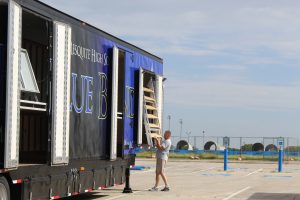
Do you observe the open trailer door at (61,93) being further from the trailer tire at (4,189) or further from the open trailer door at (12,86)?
the open trailer door at (12,86)

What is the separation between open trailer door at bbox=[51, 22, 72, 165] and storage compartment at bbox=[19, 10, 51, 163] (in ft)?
0.42

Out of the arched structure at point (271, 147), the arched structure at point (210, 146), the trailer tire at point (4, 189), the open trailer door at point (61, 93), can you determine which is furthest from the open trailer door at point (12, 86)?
the arched structure at point (210, 146)

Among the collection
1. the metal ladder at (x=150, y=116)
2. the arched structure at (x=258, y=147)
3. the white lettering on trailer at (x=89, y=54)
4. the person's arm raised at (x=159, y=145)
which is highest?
the white lettering on trailer at (x=89, y=54)

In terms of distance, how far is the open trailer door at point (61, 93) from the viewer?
1053 cm

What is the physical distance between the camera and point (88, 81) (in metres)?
12.6

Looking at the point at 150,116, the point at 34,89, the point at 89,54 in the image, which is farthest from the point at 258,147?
the point at 34,89

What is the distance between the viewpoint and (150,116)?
1659 centimetres

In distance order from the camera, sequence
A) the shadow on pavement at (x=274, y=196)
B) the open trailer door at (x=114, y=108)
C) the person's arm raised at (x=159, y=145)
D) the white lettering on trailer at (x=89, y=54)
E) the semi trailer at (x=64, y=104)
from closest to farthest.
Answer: the semi trailer at (x=64, y=104) < the white lettering on trailer at (x=89, y=54) < the open trailer door at (x=114, y=108) < the shadow on pavement at (x=274, y=196) < the person's arm raised at (x=159, y=145)

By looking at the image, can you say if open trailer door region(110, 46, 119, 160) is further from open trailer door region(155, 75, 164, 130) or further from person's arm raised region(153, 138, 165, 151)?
open trailer door region(155, 75, 164, 130)

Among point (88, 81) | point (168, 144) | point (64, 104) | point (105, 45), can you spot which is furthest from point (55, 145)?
point (168, 144)

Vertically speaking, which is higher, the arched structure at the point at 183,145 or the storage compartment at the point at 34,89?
the storage compartment at the point at 34,89

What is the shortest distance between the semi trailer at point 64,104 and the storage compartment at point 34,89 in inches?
0.7

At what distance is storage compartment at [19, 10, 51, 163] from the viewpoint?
10.0m

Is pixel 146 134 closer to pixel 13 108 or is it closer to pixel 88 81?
pixel 88 81
